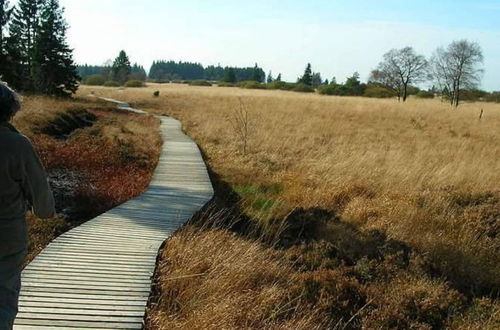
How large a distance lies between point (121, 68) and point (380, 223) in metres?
95.6

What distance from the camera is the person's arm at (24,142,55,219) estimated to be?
8.87 ft

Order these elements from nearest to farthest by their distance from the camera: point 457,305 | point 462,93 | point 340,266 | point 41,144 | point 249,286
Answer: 1. point 249,286
2. point 457,305
3. point 340,266
4. point 41,144
5. point 462,93

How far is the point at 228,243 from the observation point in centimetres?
686

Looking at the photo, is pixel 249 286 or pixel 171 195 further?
pixel 171 195

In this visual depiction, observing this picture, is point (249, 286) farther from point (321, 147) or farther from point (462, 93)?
point (462, 93)

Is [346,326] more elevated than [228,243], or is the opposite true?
[228,243]

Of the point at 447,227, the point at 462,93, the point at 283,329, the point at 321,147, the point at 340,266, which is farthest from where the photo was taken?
the point at 462,93

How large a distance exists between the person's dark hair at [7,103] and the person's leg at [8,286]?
0.79 m

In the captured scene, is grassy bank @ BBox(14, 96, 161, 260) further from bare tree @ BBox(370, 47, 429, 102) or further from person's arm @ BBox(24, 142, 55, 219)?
bare tree @ BBox(370, 47, 429, 102)

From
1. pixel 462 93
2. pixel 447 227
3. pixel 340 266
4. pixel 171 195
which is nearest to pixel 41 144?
pixel 171 195

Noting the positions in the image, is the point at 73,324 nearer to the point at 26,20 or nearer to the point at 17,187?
the point at 17,187

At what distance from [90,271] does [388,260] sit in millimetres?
4365

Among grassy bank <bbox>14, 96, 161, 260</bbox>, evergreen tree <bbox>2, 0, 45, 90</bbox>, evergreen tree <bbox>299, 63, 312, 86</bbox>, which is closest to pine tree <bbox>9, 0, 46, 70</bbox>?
evergreen tree <bbox>2, 0, 45, 90</bbox>

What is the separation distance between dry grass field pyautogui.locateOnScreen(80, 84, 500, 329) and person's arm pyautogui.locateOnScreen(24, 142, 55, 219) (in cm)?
196
